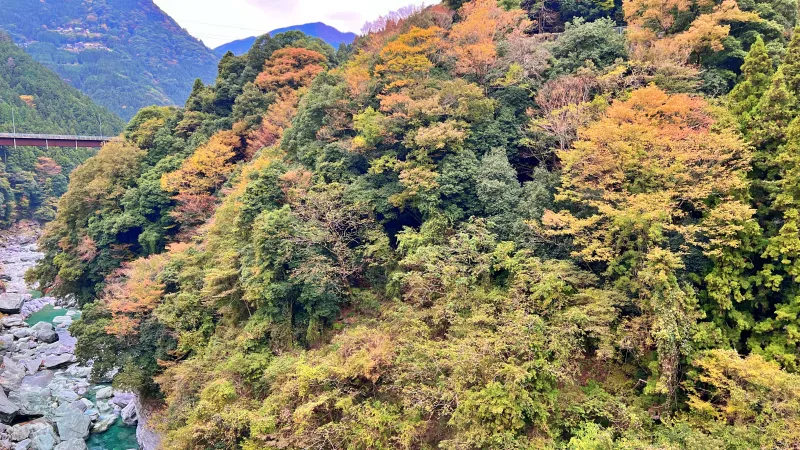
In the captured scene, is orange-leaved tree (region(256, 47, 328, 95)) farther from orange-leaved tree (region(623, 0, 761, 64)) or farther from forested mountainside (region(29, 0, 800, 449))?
orange-leaved tree (region(623, 0, 761, 64))

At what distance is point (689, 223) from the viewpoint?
1197 centimetres

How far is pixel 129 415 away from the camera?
20.9 metres

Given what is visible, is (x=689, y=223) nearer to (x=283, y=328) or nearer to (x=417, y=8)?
(x=283, y=328)

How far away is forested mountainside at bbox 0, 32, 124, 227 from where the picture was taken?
5444 centimetres

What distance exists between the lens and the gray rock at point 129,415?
2084 cm

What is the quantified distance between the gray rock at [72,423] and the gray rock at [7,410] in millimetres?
1644

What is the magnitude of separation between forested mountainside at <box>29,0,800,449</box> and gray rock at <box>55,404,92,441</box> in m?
3.14

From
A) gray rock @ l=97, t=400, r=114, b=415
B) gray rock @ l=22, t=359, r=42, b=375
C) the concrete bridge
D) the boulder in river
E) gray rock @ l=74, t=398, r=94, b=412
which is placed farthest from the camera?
the concrete bridge

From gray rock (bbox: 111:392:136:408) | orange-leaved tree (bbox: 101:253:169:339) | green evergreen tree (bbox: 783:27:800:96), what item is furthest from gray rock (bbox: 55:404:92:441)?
green evergreen tree (bbox: 783:27:800:96)

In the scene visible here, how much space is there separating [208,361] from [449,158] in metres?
12.3

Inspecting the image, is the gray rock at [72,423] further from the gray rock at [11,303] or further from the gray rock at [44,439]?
the gray rock at [11,303]

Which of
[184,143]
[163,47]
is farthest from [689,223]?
[163,47]

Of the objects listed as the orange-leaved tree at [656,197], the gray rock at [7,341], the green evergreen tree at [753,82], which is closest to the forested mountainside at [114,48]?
the gray rock at [7,341]

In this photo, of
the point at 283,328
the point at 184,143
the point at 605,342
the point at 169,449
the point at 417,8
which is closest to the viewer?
the point at 605,342
